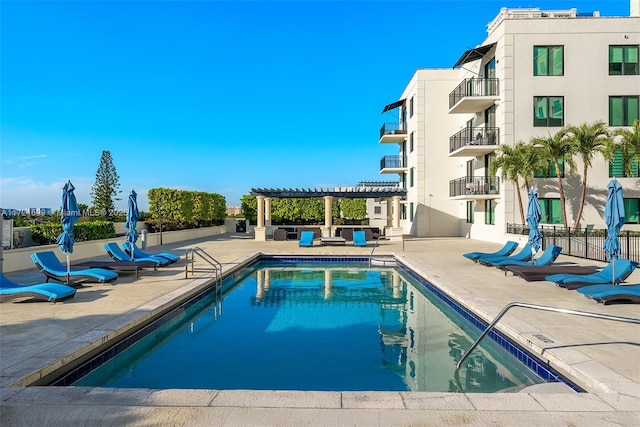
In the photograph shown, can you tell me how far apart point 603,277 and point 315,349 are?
712cm

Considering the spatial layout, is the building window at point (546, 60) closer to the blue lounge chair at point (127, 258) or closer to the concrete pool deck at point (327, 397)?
the concrete pool deck at point (327, 397)

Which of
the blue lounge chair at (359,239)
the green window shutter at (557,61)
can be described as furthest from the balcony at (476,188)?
the blue lounge chair at (359,239)

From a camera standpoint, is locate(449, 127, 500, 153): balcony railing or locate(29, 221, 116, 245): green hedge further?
locate(449, 127, 500, 153): balcony railing

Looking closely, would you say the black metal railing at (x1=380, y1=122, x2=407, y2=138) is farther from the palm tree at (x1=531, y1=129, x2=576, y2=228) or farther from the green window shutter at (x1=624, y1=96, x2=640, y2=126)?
the green window shutter at (x1=624, y1=96, x2=640, y2=126)

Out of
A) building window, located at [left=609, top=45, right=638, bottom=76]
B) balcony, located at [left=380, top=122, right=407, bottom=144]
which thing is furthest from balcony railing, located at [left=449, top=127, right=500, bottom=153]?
building window, located at [left=609, top=45, right=638, bottom=76]

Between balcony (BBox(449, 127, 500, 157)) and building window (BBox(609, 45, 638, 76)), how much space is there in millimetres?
6577

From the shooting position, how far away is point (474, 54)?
955 inches

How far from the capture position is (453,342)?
7.09 m

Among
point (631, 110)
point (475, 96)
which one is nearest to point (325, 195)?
point (475, 96)

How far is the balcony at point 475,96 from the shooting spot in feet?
75.3

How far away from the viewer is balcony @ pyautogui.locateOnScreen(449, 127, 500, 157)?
23.0 meters

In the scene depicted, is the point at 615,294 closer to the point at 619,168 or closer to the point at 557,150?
the point at 557,150

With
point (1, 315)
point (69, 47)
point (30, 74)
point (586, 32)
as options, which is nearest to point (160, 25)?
point (69, 47)

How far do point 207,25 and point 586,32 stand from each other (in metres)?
19.5
